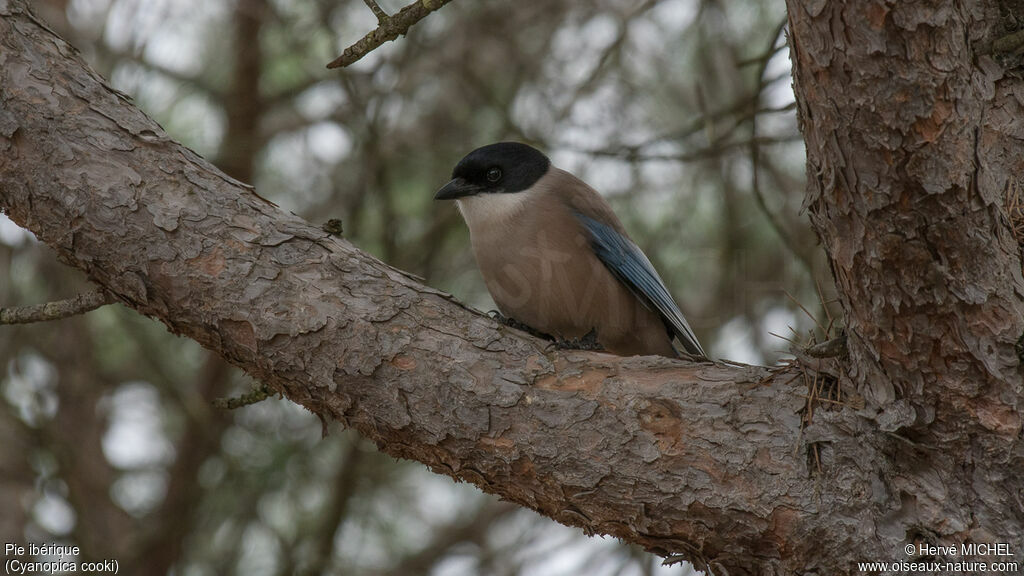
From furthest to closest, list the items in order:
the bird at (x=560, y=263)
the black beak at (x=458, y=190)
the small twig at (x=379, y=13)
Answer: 1. the black beak at (x=458, y=190)
2. the bird at (x=560, y=263)
3. the small twig at (x=379, y=13)

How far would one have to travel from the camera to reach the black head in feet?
16.7

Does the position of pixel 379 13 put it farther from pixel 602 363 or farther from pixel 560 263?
pixel 560 263

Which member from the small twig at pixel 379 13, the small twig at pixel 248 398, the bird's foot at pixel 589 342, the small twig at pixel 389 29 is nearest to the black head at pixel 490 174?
the bird's foot at pixel 589 342

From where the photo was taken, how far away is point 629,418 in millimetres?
3082

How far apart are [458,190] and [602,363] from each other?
201 centimetres

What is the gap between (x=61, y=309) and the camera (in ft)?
11.3

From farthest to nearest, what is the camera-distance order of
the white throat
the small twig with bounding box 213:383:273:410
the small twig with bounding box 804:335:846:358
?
the white throat, the small twig with bounding box 213:383:273:410, the small twig with bounding box 804:335:846:358

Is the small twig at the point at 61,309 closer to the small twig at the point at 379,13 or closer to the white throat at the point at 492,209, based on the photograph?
the small twig at the point at 379,13

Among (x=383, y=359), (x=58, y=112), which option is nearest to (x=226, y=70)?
(x=58, y=112)

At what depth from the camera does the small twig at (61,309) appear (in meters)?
3.39

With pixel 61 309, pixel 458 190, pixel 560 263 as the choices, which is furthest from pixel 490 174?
pixel 61 309

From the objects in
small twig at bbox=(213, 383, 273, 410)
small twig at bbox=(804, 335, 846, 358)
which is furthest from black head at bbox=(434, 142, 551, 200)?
small twig at bbox=(804, 335, 846, 358)

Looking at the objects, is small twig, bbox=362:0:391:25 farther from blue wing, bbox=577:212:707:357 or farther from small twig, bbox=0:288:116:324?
blue wing, bbox=577:212:707:357

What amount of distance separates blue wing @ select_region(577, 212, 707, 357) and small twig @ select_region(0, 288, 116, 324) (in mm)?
2317
